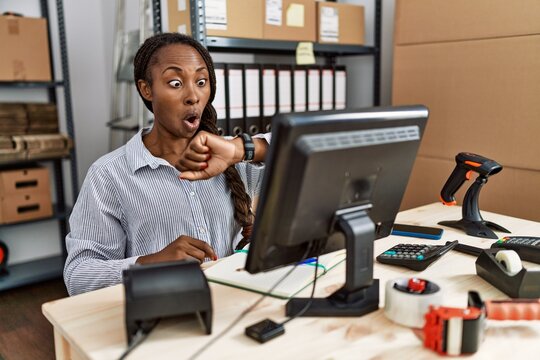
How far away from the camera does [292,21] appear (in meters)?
2.16

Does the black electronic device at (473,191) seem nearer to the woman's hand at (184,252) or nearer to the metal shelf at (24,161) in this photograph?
the woman's hand at (184,252)

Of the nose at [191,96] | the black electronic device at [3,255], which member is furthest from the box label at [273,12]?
the black electronic device at [3,255]

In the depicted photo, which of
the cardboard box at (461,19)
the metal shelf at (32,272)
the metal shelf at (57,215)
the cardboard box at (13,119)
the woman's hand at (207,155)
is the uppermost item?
the cardboard box at (461,19)

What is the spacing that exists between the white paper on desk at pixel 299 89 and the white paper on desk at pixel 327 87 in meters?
0.12

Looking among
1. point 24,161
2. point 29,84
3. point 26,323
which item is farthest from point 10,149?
point 26,323

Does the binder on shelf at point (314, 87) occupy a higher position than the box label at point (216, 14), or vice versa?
the box label at point (216, 14)

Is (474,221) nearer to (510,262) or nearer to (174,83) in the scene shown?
(510,262)

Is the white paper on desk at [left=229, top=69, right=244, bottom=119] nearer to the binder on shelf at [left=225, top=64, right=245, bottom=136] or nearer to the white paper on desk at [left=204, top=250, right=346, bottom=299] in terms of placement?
the binder on shelf at [left=225, top=64, right=245, bottom=136]

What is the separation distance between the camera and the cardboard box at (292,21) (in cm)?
209

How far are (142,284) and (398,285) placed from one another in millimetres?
420

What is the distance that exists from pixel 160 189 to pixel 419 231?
2.28ft

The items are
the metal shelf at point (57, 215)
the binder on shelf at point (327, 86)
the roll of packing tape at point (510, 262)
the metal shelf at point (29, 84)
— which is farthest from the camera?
the metal shelf at point (57, 215)

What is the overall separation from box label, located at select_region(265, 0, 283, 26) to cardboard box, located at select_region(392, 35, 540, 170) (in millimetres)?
526

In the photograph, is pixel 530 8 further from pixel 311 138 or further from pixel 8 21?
pixel 8 21
